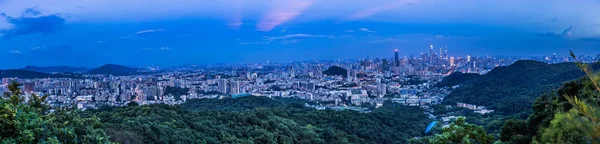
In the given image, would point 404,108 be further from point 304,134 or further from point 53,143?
point 53,143

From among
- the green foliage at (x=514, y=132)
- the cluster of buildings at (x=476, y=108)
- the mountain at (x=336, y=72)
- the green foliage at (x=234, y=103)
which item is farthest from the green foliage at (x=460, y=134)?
the mountain at (x=336, y=72)

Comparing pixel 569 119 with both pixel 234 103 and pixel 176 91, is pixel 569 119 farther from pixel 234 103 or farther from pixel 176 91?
pixel 176 91

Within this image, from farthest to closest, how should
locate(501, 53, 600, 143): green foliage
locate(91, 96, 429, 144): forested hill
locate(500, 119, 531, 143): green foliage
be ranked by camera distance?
locate(91, 96, 429, 144): forested hill, locate(500, 119, 531, 143): green foliage, locate(501, 53, 600, 143): green foliage

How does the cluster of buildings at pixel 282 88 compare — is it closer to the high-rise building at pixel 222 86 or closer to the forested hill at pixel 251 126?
the high-rise building at pixel 222 86

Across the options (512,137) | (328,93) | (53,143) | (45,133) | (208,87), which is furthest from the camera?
(208,87)

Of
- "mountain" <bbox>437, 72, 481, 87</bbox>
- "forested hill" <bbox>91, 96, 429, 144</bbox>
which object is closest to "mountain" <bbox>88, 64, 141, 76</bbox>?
"mountain" <bbox>437, 72, 481, 87</bbox>

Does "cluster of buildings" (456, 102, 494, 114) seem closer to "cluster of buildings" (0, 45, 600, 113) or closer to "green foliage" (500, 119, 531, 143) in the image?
"cluster of buildings" (0, 45, 600, 113)

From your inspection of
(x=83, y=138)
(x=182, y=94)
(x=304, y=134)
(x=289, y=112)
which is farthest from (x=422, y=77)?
(x=83, y=138)
